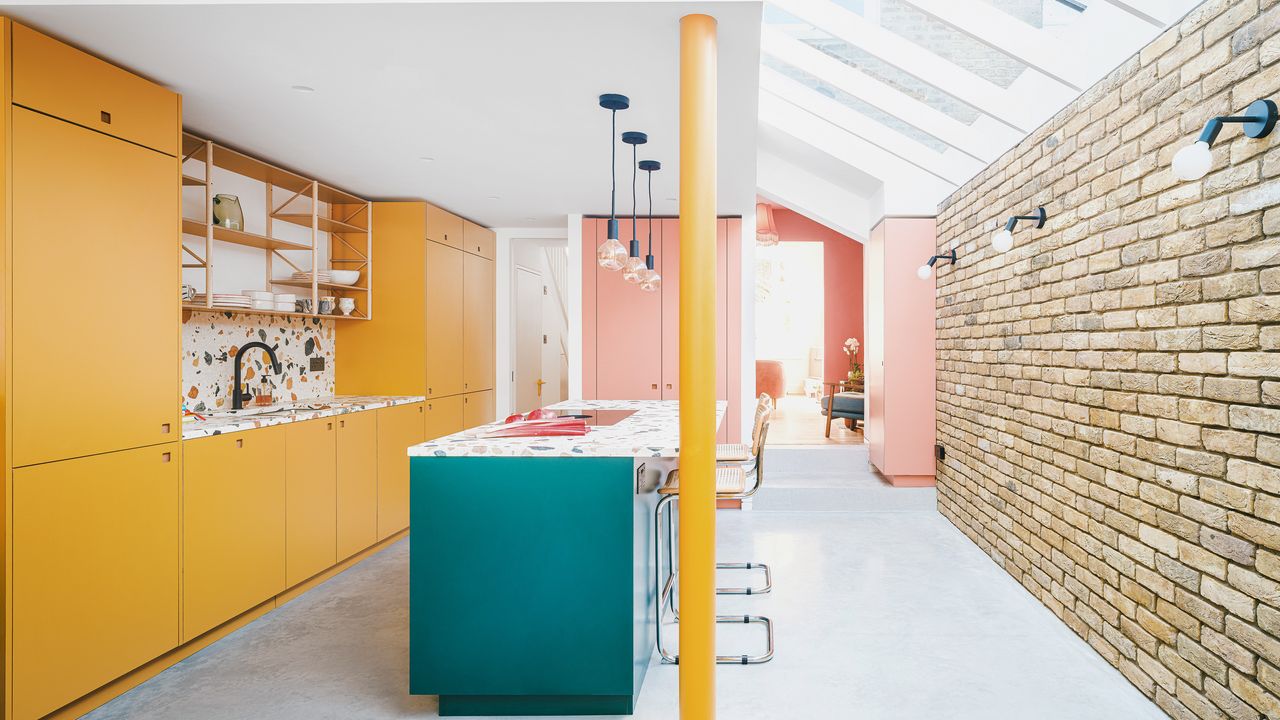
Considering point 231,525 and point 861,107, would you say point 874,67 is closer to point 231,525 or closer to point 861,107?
point 861,107

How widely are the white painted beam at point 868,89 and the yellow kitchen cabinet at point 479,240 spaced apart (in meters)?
2.67

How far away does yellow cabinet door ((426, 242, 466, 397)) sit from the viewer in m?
4.90

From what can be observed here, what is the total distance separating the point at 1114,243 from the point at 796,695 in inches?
83.9

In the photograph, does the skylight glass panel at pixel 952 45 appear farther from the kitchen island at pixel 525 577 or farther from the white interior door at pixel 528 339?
the white interior door at pixel 528 339

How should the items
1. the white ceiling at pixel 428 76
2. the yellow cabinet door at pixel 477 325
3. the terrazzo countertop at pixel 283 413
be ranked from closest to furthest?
1. the white ceiling at pixel 428 76
2. the terrazzo countertop at pixel 283 413
3. the yellow cabinet door at pixel 477 325

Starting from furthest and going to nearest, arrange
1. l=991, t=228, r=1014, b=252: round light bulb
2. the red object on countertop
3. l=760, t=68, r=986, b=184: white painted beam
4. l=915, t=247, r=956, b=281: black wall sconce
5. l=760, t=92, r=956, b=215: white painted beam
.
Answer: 1. l=760, t=92, r=956, b=215: white painted beam
2. l=760, t=68, r=986, b=184: white painted beam
3. l=915, t=247, r=956, b=281: black wall sconce
4. l=991, t=228, r=1014, b=252: round light bulb
5. the red object on countertop

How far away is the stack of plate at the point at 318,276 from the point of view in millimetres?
4203

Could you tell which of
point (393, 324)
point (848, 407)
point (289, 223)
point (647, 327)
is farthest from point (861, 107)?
point (289, 223)

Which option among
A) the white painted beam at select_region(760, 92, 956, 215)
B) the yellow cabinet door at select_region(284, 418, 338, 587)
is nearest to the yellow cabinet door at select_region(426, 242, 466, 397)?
the yellow cabinet door at select_region(284, 418, 338, 587)

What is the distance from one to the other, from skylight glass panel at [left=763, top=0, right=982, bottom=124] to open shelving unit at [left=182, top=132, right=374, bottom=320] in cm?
307

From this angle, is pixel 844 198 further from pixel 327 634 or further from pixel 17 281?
pixel 17 281

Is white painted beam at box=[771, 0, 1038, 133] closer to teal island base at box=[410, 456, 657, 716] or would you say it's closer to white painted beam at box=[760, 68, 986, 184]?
white painted beam at box=[760, 68, 986, 184]

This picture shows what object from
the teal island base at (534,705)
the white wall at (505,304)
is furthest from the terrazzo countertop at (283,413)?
the teal island base at (534,705)

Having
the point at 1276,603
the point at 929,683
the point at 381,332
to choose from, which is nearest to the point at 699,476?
the point at 929,683
